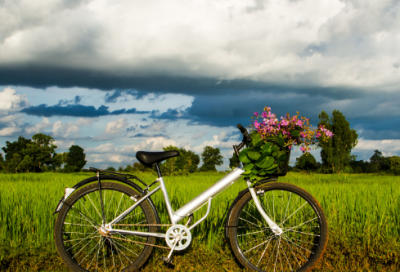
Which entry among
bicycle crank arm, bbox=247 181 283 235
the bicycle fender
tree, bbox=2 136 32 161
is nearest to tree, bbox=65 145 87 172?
tree, bbox=2 136 32 161

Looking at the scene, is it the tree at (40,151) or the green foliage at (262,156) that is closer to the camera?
the green foliage at (262,156)

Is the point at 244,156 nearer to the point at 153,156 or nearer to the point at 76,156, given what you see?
the point at 153,156

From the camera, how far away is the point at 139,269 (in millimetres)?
3539

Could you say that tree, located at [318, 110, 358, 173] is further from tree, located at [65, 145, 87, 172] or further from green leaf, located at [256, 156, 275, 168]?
green leaf, located at [256, 156, 275, 168]

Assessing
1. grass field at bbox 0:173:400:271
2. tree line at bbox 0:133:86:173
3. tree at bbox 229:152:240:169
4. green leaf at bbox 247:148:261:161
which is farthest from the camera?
tree line at bbox 0:133:86:173

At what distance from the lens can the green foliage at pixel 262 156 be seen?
10.6 feet

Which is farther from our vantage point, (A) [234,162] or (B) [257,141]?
(A) [234,162]

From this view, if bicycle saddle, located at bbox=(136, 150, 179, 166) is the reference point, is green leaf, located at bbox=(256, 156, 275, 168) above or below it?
below

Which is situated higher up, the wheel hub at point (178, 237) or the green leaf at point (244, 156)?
the green leaf at point (244, 156)

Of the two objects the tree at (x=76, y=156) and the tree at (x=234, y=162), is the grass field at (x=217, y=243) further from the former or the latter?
the tree at (x=76, y=156)

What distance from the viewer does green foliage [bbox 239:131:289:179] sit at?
323cm

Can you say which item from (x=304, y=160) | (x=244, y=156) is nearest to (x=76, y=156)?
(x=304, y=160)

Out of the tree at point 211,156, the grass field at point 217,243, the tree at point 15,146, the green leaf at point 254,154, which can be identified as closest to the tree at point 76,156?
the tree at point 15,146

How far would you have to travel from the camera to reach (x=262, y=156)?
3240 millimetres
